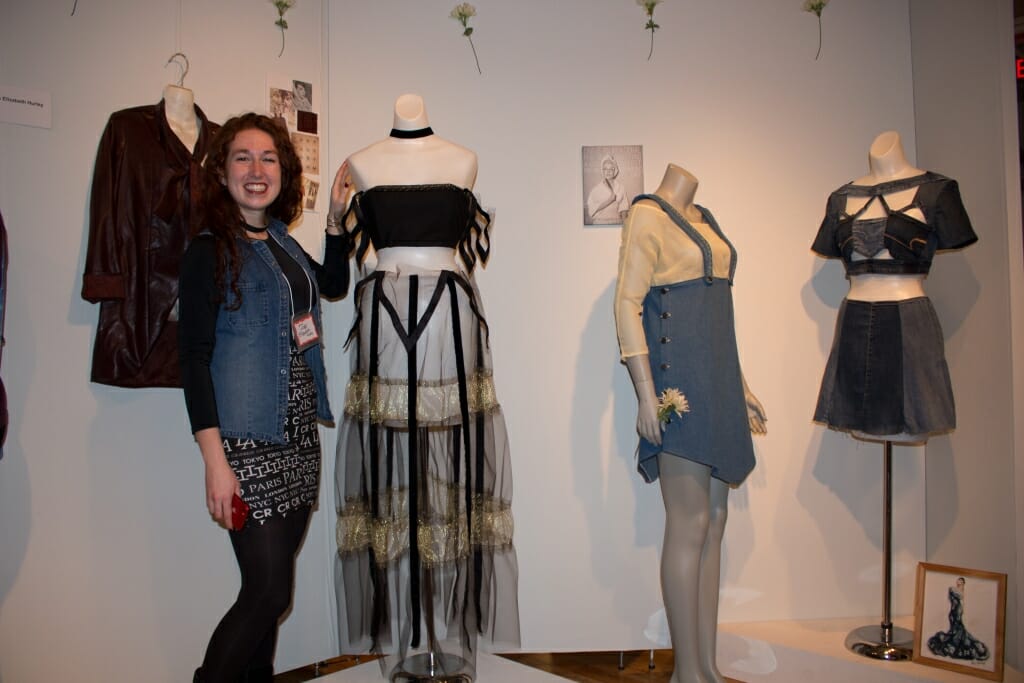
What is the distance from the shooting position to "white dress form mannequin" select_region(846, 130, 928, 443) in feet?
8.54

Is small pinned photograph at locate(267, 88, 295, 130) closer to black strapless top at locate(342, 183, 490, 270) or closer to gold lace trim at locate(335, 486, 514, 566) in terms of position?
black strapless top at locate(342, 183, 490, 270)

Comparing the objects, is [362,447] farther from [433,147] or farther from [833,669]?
[833,669]

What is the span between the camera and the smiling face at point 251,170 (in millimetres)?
1946

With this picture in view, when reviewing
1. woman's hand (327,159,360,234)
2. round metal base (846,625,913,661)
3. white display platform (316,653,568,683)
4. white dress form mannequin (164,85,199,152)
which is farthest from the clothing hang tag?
round metal base (846,625,913,661)

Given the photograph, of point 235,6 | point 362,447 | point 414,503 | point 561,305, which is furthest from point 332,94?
point 414,503

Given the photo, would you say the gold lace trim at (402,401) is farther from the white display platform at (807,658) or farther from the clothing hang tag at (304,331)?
the white display platform at (807,658)

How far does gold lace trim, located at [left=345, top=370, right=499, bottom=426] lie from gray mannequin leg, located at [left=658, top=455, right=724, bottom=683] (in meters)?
0.75

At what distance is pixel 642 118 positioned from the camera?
3068 mm

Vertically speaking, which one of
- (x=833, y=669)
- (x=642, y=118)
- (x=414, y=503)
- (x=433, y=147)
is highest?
(x=642, y=118)

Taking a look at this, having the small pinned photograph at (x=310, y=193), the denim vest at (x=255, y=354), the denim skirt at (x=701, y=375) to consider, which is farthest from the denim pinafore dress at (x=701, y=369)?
the small pinned photograph at (x=310, y=193)

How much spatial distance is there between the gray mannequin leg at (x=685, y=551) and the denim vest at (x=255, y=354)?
1.26m

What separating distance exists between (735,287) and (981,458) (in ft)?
3.82

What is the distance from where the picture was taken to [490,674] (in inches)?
104

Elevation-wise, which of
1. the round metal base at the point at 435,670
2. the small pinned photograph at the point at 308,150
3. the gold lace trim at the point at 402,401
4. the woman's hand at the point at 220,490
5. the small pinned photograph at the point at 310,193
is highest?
the small pinned photograph at the point at 308,150
